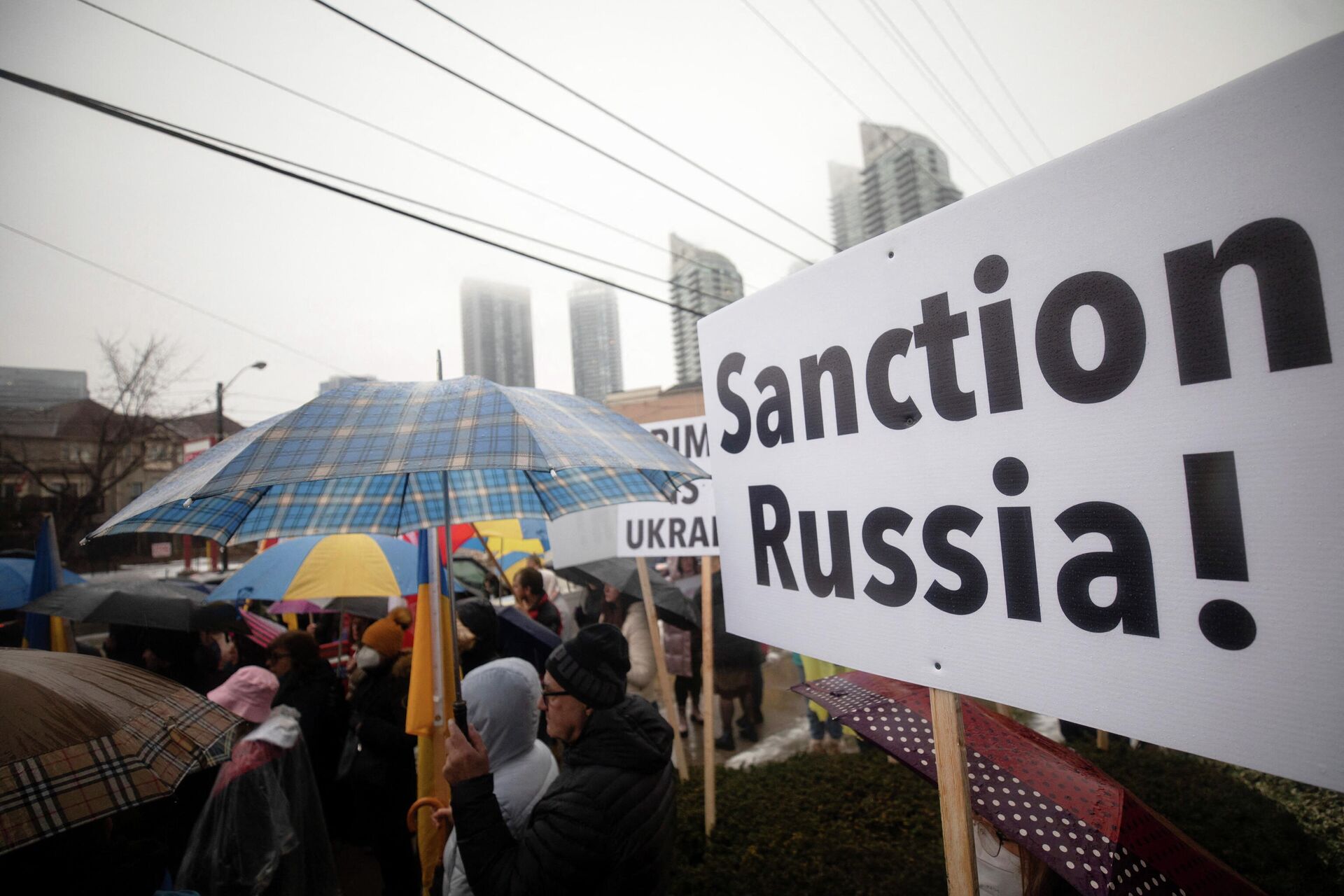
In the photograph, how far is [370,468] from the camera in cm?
188

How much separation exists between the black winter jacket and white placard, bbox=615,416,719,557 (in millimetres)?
1683

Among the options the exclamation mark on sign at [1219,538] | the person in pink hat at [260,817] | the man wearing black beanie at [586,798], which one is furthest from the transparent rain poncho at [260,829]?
the exclamation mark on sign at [1219,538]

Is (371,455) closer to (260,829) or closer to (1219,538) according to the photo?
(1219,538)

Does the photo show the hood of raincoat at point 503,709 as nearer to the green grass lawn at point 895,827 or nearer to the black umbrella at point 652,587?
the green grass lawn at point 895,827

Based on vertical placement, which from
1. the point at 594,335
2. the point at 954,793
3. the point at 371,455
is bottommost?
the point at 954,793

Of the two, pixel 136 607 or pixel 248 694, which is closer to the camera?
pixel 248 694

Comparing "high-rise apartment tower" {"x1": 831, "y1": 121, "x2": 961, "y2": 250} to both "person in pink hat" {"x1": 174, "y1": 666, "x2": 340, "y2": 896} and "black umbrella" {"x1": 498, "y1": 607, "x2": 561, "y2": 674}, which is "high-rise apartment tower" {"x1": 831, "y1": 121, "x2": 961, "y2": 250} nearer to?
"black umbrella" {"x1": 498, "y1": 607, "x2": 561, "y2": 674}

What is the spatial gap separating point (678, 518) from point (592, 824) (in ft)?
7.32

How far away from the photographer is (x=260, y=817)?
10.0 ft

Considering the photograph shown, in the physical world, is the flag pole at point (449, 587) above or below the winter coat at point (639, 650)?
above

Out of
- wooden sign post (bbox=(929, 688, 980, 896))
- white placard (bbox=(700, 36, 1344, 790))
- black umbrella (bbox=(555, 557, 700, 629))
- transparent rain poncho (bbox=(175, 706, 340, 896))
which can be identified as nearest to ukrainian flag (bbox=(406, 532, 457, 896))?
transparent rain poncho (bbox=(175, 706, 340, 896))

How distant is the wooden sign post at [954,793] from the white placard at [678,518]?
2223mm

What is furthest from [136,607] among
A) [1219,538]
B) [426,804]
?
[1219,538]

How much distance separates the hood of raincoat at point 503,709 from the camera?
2.45 meters
